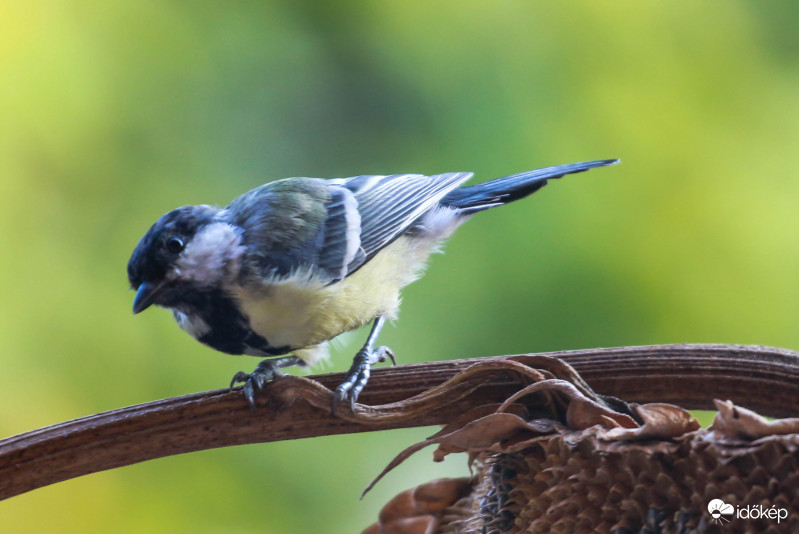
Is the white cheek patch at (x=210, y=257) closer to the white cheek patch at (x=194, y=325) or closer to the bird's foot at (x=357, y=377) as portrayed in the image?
the white cheek patch at (x=194, y=325)

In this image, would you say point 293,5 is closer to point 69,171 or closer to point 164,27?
point 164,27

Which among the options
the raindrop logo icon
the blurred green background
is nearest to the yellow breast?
the blurred green background

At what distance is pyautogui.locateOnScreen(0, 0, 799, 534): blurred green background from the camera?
0.88 meters

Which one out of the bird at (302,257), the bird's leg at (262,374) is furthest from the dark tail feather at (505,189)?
the bird's leg at (262,374)

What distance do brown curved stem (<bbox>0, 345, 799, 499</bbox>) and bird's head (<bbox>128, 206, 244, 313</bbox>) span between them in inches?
8.8

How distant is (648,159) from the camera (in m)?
0.93

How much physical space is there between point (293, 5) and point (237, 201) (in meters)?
0.35

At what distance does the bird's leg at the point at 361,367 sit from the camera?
482 mm

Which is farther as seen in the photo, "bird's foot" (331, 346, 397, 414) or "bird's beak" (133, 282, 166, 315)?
"bird's beak" (133, 282, 166, 315)

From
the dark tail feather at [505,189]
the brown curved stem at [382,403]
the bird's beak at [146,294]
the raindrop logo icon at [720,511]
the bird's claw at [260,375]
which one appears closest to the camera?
the raindrop logo icon at [720,511]

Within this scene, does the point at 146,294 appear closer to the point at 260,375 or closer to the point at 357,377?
the point at 260,375

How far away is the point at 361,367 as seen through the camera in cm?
68

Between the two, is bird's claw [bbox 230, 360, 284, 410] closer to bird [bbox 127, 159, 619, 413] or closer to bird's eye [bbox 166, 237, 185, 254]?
bird [bbox 127, 159, 619, 413]

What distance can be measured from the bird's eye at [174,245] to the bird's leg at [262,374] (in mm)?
134
